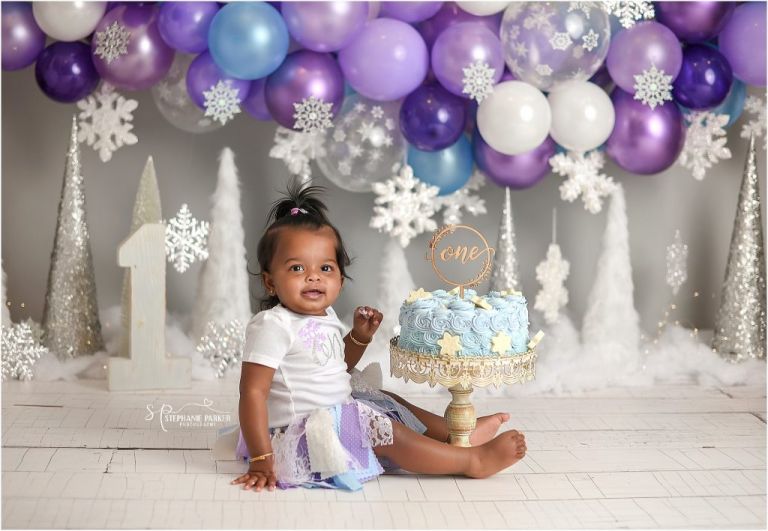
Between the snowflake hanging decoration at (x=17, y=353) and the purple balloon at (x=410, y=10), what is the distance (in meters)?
1.53

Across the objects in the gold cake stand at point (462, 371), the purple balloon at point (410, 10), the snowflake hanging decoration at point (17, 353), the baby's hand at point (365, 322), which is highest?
the purple balloon at point (410, 10)

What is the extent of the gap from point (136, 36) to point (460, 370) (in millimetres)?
1513

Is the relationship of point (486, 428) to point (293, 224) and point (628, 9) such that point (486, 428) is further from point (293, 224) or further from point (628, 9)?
point (628, 9)

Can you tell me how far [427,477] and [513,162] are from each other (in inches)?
48.4

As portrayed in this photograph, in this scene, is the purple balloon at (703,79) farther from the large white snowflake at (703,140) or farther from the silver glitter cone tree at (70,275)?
the silver glitter cone tree at (70,275)

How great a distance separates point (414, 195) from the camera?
318 cm

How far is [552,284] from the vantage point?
11.4ft

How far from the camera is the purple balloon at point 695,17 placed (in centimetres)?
296

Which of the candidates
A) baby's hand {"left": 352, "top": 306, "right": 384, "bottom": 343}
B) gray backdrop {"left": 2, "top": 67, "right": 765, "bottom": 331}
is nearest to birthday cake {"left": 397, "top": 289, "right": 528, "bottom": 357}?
baby's hand {"left": 352, "top": 306, "right": 384, "bottom": 343}

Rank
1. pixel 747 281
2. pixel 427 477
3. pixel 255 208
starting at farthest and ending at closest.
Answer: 1. pixel 255 208
2. pixel 747 281
3. pixel 427 477

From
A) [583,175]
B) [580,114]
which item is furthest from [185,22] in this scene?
[583,175]

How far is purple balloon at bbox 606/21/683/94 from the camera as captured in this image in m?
2.93

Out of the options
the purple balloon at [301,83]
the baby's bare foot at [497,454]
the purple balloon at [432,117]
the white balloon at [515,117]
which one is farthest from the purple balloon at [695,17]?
the baby's bare foot at [497,454]

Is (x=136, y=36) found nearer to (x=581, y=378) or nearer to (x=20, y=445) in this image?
(x=20, y=445)
